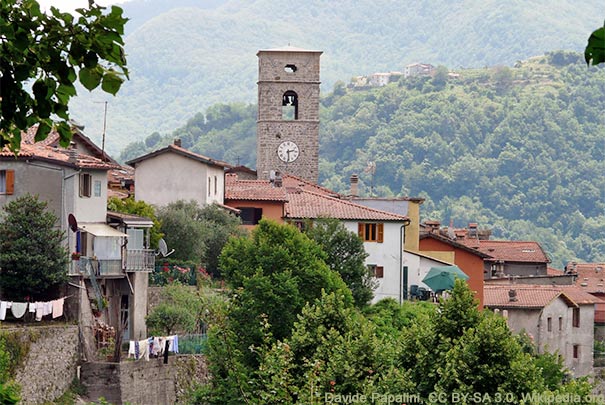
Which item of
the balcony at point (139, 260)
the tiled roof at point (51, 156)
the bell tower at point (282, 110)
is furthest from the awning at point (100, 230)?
the bell tower at point (282, 110)

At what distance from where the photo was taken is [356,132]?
590 feet

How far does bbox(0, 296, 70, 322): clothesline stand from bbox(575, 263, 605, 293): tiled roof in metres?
48.0

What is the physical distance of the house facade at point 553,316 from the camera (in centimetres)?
6481

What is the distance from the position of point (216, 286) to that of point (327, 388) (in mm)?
21699

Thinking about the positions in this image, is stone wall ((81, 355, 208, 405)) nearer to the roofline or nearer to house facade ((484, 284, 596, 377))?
house facade ((484, 284, 596, 377))

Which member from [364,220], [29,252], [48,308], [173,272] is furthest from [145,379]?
[364,220]

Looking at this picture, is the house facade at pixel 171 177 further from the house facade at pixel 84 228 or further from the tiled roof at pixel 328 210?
the house facade at pixel 84 228

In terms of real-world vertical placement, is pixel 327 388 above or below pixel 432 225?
below

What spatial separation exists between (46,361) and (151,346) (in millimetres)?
4442

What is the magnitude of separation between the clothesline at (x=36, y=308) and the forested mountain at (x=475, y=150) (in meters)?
109

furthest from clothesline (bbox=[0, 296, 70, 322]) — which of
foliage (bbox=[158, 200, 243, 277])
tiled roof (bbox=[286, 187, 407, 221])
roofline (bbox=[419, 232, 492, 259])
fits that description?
roofline (bbox=[419, 232, 492, 259])

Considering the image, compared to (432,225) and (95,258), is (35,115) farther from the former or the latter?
(432,225)

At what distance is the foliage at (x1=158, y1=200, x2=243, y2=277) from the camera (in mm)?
49344

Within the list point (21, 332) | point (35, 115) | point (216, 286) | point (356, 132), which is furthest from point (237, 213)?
point (356, 132)
